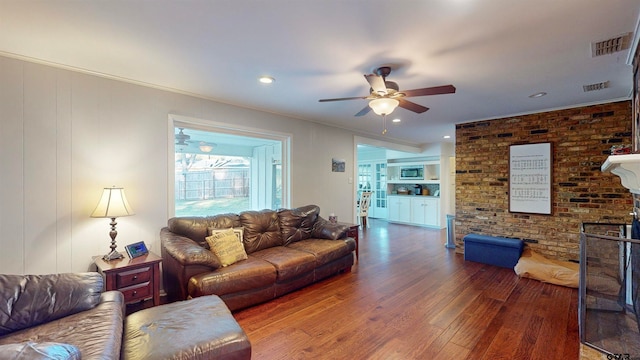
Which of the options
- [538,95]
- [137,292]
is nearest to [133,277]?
[137,292]

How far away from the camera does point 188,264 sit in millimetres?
2570

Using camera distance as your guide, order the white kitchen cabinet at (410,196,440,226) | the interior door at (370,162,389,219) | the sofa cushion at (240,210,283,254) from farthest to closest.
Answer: the interior door at (370,162,389,219) < the white kitchen cabinet at (410,196,440,226) < the sofa cushion at (240,210,283,254)

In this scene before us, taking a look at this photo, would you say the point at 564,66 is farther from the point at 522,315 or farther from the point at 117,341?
the point at 117,341

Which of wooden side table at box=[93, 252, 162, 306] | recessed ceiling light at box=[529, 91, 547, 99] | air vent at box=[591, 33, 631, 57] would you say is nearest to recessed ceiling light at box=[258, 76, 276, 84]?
wooden side table at box=[93, 252, 162, 306]

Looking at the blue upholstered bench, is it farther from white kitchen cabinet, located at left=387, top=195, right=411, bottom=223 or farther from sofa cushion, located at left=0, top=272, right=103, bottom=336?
sofa cushion, located at left=0, top=272, right=103, bottom=336

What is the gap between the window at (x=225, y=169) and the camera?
4031 millimetres

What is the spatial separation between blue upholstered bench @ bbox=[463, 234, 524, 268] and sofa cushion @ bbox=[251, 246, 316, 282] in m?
2.81

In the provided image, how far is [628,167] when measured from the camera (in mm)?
1871

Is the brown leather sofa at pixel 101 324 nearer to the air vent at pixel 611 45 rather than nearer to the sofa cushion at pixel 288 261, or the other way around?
the sofa cushion at pixel 288 261

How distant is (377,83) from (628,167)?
1827 millimetres

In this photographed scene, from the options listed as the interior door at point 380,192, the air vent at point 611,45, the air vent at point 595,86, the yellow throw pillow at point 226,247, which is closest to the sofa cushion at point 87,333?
the yellow throw pillow at point 226,247

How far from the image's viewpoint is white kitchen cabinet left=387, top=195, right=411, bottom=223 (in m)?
8.05

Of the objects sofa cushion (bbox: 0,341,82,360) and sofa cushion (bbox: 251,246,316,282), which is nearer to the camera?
sofa cushion (bbox: 0,341,82,360)

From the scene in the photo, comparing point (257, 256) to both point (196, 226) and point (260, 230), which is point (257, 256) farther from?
point (196, 226)
